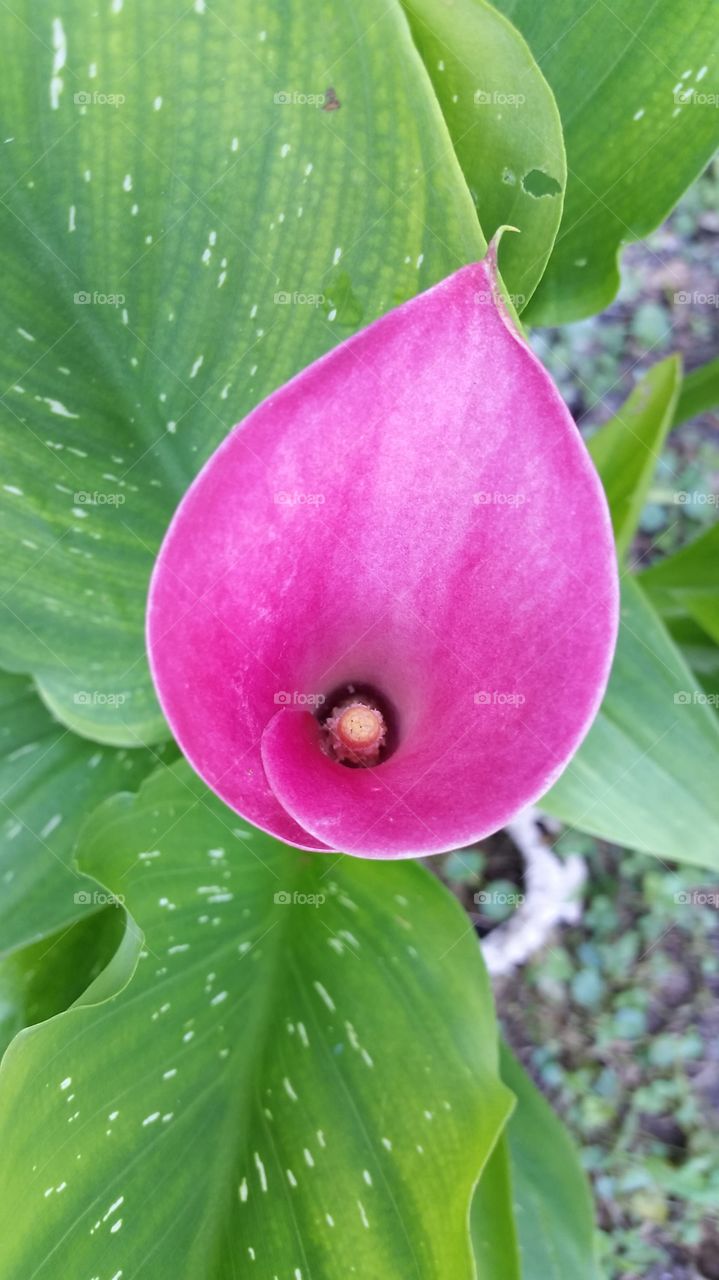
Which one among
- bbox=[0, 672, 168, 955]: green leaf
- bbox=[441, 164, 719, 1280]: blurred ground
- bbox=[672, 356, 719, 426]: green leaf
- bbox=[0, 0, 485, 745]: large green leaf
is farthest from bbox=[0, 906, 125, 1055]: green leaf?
bbox=[672, 356, 719, 426]: green leaf

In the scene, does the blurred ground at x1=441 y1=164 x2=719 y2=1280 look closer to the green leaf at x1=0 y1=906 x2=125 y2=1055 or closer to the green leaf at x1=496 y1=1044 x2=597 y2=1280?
the green leaf at x1=496 y1=1044 x2=597 y2=1280

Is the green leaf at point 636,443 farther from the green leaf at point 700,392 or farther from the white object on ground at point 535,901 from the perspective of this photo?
the white object on ground at point 535,901

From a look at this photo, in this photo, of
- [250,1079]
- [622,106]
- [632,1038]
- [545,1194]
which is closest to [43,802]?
[250,1079]

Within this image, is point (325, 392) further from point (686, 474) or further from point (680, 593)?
point (686, 474)

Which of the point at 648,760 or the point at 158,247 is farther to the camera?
the point at 648,760

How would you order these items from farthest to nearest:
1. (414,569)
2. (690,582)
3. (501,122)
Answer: (690,582)
(501,122)
(414,569)

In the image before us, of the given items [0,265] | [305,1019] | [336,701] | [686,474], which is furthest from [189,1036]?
[686,474]

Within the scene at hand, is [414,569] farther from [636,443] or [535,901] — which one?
[535,901]
